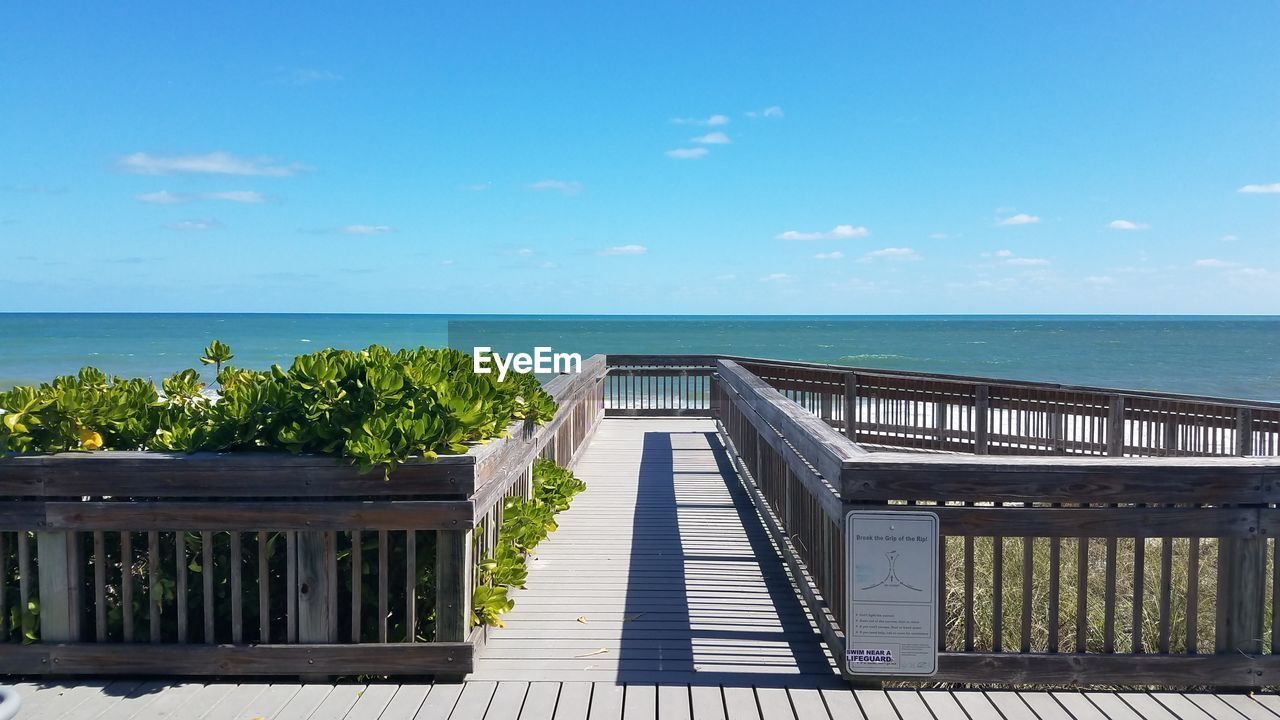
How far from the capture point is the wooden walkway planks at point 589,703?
9.02ft

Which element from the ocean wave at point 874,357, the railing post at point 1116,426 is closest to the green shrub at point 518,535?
the railing post at point 1116,426

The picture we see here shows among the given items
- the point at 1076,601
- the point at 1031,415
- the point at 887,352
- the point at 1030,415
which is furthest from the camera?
the point at 887,352

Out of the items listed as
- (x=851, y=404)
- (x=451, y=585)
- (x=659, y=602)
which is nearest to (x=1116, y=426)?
(x=851, y=404)

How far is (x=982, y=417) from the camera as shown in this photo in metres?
9.74

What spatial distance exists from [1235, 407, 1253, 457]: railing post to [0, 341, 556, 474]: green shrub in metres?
8.01

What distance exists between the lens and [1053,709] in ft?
9.21

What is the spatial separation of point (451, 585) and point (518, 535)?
1.23m

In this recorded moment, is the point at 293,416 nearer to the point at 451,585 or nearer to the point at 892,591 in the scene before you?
the point at 451,585

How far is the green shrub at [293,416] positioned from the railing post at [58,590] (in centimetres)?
39

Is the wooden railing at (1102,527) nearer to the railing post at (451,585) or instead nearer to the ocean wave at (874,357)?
the railing post at (451,585)

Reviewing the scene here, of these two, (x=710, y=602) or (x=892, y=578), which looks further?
(x=710, y=602)

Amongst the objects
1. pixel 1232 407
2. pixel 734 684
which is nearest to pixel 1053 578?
pixel 734 684

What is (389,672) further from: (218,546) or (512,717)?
(218,546)

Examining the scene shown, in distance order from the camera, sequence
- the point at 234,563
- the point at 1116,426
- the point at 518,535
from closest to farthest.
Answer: the point at 234,563, the point at 518,535, the point at 1116,426
